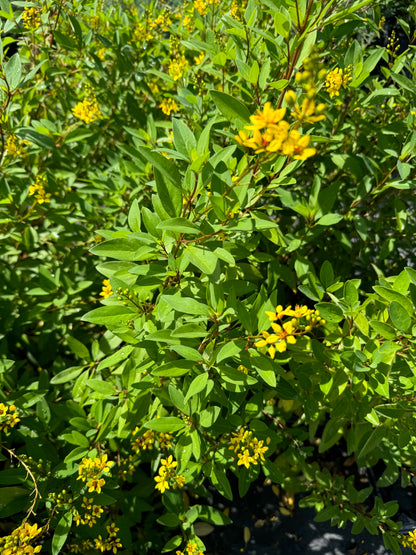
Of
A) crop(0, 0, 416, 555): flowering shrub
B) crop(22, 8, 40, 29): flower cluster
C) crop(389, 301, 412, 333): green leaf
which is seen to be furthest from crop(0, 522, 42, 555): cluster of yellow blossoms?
crop(22, 8, 40, 29): flower cluster

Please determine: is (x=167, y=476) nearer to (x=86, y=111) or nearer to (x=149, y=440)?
(x=149, y=440)

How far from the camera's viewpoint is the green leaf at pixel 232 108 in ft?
4.00

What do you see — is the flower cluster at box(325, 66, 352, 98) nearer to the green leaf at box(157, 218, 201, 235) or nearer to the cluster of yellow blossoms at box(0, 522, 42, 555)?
the green leaf at box(157, 218, 201, 235)

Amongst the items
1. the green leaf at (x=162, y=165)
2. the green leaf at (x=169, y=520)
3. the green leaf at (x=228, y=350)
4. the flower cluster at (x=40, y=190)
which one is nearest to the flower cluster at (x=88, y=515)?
the green leaf at (x=169, y=520)

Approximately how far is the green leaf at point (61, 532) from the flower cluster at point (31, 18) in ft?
7.60

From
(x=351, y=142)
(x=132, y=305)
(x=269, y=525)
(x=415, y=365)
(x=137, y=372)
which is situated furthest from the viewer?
(x=269, y=525)

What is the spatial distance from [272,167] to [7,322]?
1572mm

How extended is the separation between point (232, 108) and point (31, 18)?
1525mm

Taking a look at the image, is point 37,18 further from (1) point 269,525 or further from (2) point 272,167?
(1) point 269,525

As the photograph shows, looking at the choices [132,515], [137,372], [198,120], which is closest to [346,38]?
[198,120]

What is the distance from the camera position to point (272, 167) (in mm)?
1356

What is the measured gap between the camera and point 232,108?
1.26 meters

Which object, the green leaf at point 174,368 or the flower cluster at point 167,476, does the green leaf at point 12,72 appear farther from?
the flower cluster at point 167,476

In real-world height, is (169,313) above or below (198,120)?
below
